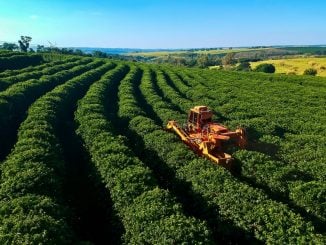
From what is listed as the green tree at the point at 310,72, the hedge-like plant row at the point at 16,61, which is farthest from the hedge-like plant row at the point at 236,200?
the green tree at the point at 310,72

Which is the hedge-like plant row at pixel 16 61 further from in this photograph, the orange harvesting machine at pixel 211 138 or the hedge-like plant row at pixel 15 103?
the orange harvesting machine at pixel 211 138

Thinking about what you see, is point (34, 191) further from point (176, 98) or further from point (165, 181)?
point (176, 98)

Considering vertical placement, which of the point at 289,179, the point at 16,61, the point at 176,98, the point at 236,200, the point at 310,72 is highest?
the point at 236,200

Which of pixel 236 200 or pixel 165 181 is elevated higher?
pixel 236 200

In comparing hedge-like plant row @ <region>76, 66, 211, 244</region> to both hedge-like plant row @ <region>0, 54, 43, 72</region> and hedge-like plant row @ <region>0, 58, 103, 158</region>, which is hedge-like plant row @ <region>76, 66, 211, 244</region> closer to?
hedge-like plant row @ <region>0, 58, 103, 158</region>

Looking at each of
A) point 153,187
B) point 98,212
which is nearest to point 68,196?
point 98,212

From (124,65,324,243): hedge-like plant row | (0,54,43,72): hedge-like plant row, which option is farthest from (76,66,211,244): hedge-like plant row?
(0,54,43,72): hedge-like plant row

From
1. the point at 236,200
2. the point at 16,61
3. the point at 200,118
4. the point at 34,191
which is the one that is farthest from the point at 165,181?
the point at 16,61
